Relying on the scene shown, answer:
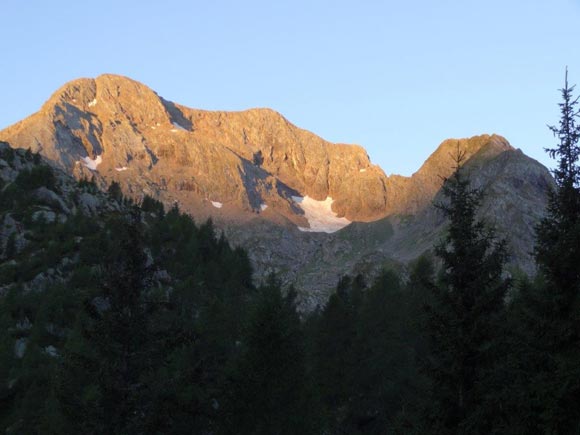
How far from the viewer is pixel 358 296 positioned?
83.4 meters

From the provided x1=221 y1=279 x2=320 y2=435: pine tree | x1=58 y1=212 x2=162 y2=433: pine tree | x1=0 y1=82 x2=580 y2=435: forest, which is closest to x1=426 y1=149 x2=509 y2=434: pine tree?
x1=0 y1=82 x2=580 y2=435: forest

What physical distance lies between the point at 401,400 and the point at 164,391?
A: 34127 mm

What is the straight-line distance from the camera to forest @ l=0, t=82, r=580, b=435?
21.7 meters

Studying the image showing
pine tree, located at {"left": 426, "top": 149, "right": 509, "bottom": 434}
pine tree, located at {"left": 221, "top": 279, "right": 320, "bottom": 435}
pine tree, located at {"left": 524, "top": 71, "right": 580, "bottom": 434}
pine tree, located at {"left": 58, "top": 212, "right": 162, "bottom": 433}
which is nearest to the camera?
pine tree, located at {"left": 524, "top": 71, "right": 580, "bottom": 434}

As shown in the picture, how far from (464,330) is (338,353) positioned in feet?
128

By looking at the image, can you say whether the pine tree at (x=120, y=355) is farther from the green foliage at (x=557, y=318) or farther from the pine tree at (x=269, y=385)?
the green foliage at (x=557, y=318)

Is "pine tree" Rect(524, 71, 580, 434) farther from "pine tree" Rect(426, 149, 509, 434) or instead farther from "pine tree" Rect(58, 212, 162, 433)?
"pine tree" Rect(58, 212, 162, 433)

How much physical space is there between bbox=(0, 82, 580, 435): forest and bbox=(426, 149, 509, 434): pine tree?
51 millimetres

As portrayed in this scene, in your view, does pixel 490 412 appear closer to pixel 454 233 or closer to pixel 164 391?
pixel 454 233

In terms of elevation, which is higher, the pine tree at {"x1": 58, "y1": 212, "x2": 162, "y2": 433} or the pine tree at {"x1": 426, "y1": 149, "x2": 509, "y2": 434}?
the pine tree at {"x1": 426, "y1": 149, "x2": 509, "y2": 434}

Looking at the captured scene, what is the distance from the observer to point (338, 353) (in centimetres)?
6194

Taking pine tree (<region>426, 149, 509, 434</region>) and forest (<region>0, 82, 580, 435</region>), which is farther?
pine tree (<region>426, 149, 509, 434</region>)

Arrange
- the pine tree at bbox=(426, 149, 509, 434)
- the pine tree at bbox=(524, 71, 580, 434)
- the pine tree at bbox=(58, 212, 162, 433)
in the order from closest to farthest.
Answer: the pine tree at bbox=(524, 71, 580, 434) → the pine tree at bbox=(426, 149, 509, 434) → the pine tree at bbox=(58, 212, 162, 433)

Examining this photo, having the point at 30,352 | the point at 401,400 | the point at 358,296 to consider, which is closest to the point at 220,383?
the point at 401,400
